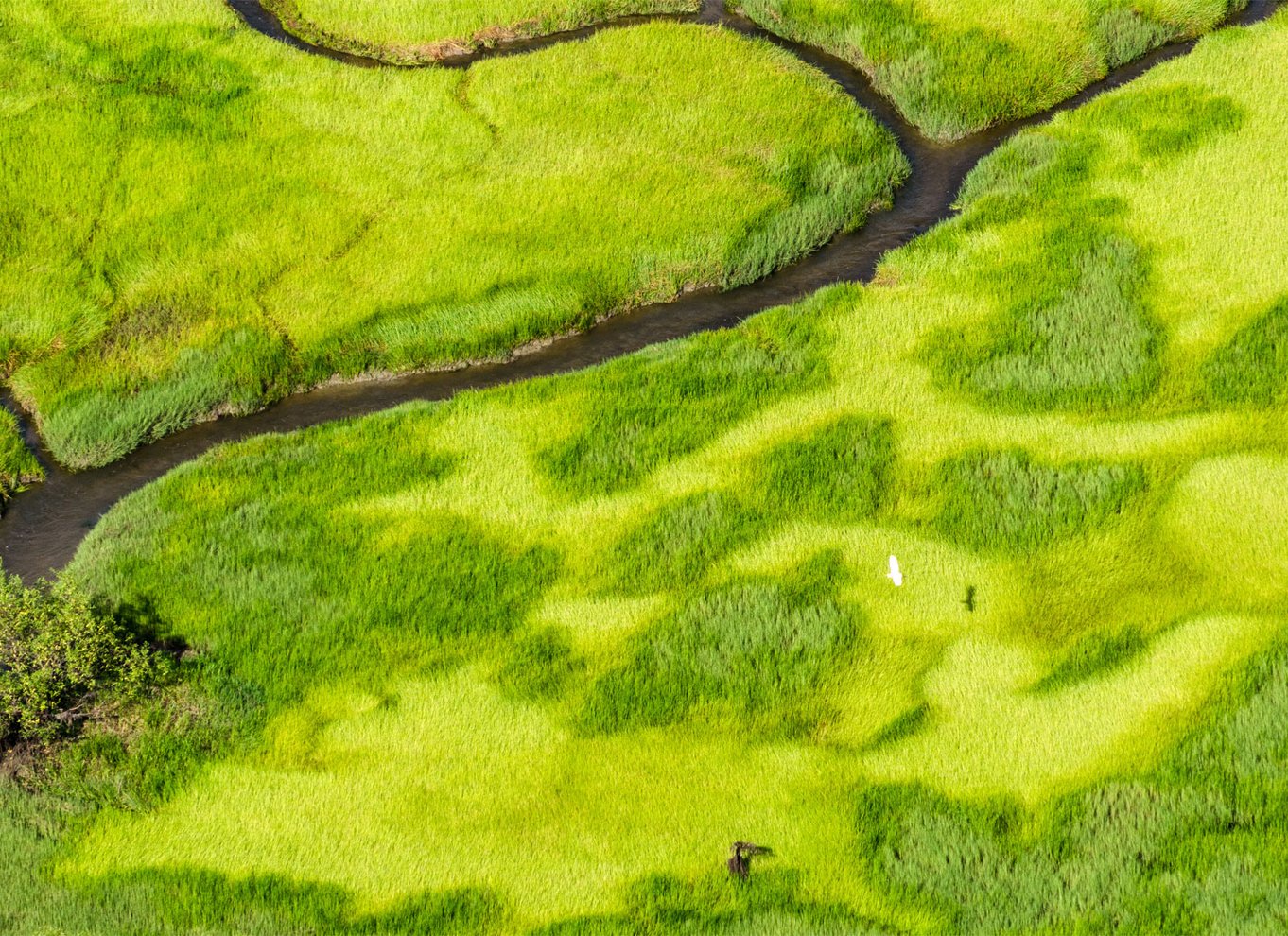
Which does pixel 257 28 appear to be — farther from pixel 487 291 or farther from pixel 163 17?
pixel 487 291

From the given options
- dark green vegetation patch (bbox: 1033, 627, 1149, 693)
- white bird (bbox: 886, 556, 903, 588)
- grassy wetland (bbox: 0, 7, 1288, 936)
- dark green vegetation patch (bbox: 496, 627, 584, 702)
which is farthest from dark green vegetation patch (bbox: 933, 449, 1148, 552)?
dark green vegetation patch (bbox: 496, 627, 584, 702)

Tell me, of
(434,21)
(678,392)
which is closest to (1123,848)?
(678,392)

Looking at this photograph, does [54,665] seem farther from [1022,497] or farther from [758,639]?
[1022,497]

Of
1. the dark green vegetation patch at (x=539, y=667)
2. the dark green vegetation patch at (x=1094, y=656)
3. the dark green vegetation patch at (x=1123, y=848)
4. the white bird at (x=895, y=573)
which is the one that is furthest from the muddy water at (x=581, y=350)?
the dark green vegetation patch at (x=1123, y=848)

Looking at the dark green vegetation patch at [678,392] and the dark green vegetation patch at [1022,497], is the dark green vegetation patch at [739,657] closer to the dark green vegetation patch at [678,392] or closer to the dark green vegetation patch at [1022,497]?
the dark green vegetation patch at [1022,497]

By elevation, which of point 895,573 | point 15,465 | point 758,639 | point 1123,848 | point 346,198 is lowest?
point 1123,848
